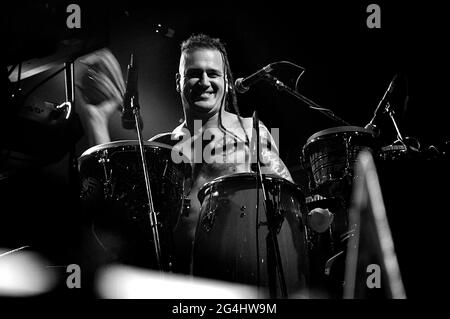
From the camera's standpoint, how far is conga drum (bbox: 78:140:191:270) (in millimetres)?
2199

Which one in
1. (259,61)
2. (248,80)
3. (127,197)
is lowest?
(127,197)

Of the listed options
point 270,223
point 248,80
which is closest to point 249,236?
point 270,223

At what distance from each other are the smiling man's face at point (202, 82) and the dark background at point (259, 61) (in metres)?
0.13

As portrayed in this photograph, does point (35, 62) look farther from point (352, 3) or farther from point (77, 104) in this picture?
point (352, 3)

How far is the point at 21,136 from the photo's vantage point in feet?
7.23

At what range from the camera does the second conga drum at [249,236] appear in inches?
78.0

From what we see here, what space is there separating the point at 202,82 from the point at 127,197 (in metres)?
0.80

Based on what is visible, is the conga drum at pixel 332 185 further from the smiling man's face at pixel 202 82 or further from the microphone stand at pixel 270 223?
the smiling man's face at pixel 202 82

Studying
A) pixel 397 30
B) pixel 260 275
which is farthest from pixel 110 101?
pixel 397 30

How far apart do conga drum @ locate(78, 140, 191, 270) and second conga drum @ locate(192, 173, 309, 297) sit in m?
0.20

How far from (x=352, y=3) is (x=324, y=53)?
339 millimetres

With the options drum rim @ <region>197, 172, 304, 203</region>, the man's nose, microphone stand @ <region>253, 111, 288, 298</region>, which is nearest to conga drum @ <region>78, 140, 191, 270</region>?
drum rim @ <region>197, 172, 304, 203</region>

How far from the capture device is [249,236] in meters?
2.04

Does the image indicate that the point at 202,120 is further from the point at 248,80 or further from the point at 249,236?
the point at 249,236
